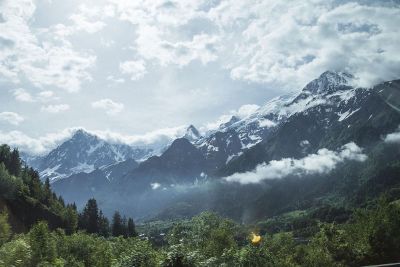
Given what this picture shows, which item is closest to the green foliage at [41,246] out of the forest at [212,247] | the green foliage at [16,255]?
the forest at [212,247]

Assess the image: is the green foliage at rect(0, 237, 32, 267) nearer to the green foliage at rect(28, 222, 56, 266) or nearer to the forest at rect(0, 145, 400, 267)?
the forest at rect(0, 145, 400, 267)

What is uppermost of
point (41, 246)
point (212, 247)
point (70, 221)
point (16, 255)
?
point (70, 221)

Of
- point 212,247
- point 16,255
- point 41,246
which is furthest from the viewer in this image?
point 212,247

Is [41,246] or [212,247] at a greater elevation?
[41,246]

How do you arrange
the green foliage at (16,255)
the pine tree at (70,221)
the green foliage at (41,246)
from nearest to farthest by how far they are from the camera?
the green foliage at (16,255), the green foliage at (41,246), the pine tree at (70,221)

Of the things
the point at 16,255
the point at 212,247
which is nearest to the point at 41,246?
the point at 16,255

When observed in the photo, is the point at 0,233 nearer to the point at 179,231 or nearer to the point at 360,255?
the point at 179,231

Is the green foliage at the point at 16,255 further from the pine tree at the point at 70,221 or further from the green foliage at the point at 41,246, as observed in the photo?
the pine tree at the point at 70,221

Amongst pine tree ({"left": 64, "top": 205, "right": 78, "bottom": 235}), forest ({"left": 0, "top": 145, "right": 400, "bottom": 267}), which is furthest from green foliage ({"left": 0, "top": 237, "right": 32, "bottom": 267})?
pine tree ({"left": 64, "top": 205, "right": 78, "bottom": 235})

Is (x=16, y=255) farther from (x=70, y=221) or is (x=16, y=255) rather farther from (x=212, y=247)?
(x=70, y=221)

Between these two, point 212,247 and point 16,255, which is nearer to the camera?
point 16,255

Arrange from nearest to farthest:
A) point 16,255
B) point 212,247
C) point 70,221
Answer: point 16,255
point 212,247
point 70,221

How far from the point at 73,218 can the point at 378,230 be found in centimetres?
15985

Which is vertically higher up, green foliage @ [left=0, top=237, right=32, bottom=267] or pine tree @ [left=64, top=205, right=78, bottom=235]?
pine tree @ [left=64, top=205, right=78, bottom=235]
